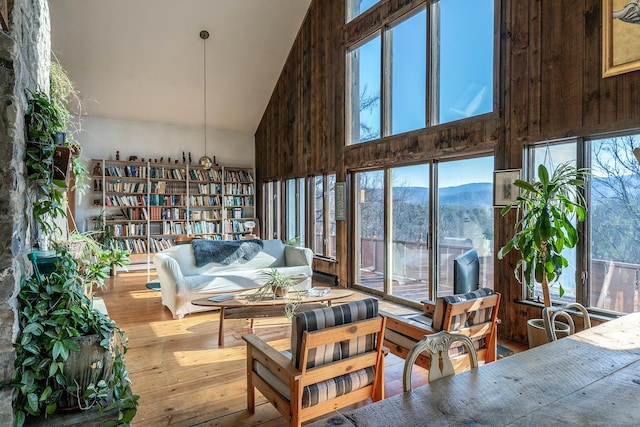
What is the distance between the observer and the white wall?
25.3ft

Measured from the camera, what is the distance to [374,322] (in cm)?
212

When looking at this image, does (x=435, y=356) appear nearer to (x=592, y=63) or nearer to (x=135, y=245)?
(x=592, y=63)

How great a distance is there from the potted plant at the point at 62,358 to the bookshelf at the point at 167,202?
5.69m

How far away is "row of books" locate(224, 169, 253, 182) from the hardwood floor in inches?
173

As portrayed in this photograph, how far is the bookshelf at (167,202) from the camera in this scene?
7.82 meters

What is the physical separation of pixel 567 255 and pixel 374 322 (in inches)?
94.2

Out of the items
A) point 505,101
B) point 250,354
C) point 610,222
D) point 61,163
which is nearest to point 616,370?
point 250,354

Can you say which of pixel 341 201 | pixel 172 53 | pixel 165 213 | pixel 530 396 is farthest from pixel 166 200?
pixel 530 396

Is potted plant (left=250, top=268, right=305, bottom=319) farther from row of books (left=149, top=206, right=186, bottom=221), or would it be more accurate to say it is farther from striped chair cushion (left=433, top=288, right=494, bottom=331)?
row of books (left=149, top=206, right=186, bottom=221)

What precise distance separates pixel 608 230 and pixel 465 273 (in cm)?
135

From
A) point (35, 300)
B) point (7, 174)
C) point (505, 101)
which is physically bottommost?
point (35, 300)

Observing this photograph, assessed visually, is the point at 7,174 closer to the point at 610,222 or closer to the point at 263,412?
the point at 263,412

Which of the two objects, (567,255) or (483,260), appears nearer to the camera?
(567,255)

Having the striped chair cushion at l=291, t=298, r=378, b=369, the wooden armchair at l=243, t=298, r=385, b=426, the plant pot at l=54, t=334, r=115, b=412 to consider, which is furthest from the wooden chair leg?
the plant pot at l=54, t=334, r=115, b=412
